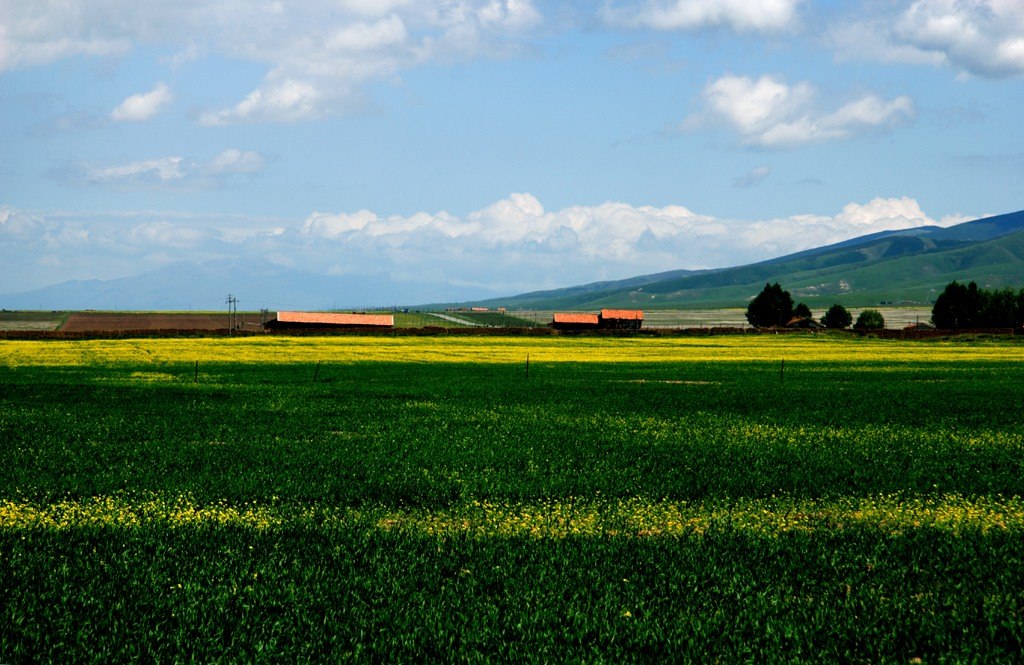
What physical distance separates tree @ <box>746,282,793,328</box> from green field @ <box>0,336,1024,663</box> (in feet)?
469

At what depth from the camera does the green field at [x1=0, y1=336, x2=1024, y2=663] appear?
9047 mm

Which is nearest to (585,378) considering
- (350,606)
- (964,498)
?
(964,498)

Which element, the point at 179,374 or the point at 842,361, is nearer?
the point at 179,374

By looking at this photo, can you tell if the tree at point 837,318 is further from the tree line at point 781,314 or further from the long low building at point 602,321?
the long low building at point 602,321

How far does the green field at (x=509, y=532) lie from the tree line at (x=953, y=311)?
141434mm

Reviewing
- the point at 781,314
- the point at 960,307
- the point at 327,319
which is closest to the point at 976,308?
the point at 960,307

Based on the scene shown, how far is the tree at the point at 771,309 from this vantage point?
170 meters

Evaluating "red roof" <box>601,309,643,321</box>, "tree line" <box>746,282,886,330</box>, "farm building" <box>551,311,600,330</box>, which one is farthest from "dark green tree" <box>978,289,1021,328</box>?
"farm building" <box>551,311,600,330</box>

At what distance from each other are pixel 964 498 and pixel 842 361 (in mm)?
55597

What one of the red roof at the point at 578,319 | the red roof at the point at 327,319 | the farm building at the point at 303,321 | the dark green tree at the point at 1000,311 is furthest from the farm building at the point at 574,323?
the dark green tree at the point at 1000,311

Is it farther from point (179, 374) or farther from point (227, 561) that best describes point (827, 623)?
point (179, 374)

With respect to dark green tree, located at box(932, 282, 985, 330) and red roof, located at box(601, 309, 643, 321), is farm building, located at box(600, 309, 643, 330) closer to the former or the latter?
red roof, located at box(601, 309, 643, 321)

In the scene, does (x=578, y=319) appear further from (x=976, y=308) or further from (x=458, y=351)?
(x=458, y=351)

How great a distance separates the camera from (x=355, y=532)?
12977 millimetres
